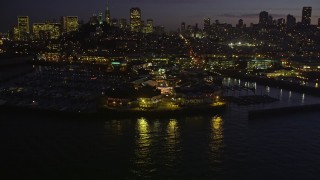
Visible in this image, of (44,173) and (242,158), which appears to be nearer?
(44,173)

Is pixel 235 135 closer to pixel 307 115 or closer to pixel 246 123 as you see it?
pixel 246 123

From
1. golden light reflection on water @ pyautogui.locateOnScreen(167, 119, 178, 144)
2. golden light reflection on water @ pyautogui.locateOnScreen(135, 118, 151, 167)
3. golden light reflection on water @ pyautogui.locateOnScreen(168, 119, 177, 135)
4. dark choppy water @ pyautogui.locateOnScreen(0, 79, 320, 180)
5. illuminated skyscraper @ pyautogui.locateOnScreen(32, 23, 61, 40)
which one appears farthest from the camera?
illuminated skyscraper @ pyautogui.locateOnScreen(32, 23, 61, 40)

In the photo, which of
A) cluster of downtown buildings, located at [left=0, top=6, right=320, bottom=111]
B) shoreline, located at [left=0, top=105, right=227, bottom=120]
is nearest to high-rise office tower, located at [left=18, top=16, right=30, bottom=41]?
cluster of downtown buildings, located at [left=0, top=6, right=320, bottom=111]

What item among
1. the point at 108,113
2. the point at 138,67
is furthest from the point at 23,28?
the point at 108,113

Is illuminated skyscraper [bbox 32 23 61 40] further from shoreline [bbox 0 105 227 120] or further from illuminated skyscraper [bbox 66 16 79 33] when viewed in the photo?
shoreline [bbox 0 105 227 120]

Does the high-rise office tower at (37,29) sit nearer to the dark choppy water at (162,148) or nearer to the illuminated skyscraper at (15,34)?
the illuminated skyscraper at (15,34)

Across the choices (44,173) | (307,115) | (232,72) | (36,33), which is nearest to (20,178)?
(44,173)

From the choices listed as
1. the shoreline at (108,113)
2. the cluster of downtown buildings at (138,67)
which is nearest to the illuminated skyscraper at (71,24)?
the cluster of downtown buildings at (138,67)

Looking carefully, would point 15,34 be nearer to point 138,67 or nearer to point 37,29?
point 37,29

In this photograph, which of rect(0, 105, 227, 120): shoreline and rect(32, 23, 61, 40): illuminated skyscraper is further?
rect(32, 23, 61, 40): illuminated skyscraper
